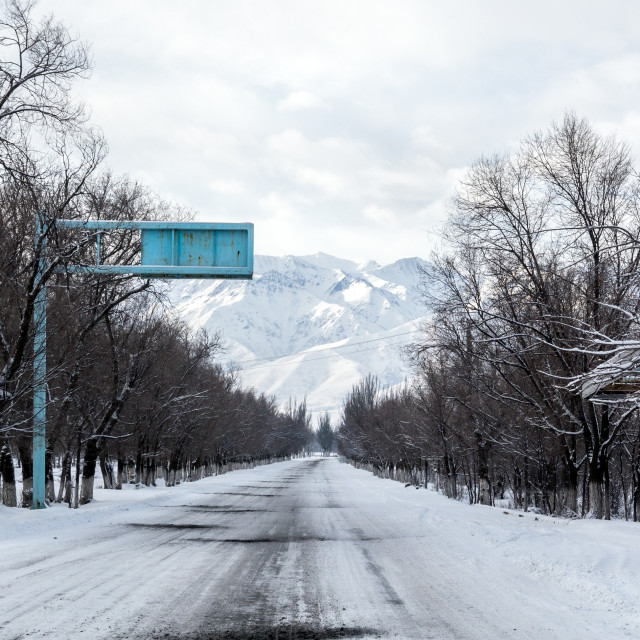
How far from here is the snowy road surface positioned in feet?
21.9

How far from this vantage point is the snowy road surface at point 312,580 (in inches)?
263

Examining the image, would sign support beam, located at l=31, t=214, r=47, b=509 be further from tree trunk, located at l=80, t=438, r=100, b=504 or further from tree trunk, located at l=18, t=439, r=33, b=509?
tree trunk, located at l=80, t=438, r=100, b=504

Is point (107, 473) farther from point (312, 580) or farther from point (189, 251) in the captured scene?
point (312, 580)

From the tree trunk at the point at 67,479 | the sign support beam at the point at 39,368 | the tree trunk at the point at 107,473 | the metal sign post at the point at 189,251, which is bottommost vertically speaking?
the tree trunk at the point at 107,473

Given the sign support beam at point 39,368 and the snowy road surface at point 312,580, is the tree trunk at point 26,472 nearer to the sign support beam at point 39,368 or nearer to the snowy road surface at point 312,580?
the sign support beam at point 39,368

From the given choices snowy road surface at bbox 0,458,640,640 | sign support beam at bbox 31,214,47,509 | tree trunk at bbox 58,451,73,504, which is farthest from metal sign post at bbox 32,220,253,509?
tree trunk at bbox 58,451,73,504

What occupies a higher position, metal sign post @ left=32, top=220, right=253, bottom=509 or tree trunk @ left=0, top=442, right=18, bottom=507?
metal sign post @ left=32, top=220, right=253, bottom=509

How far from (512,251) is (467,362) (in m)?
6.81

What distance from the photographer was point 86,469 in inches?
980

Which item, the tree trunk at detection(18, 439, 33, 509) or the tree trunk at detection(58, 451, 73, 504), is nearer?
the tree trunk at detection(18, 439, 33, 509)

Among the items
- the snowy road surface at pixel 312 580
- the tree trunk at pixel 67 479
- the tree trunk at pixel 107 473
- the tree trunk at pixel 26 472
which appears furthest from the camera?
the tree trunk at pixel 107 473

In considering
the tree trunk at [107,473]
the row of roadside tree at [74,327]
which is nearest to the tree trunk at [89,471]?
the row of roadside tree at [74,327]

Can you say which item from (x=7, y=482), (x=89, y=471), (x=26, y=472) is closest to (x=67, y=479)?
(x=89, y=471)

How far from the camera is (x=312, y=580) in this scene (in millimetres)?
9273
